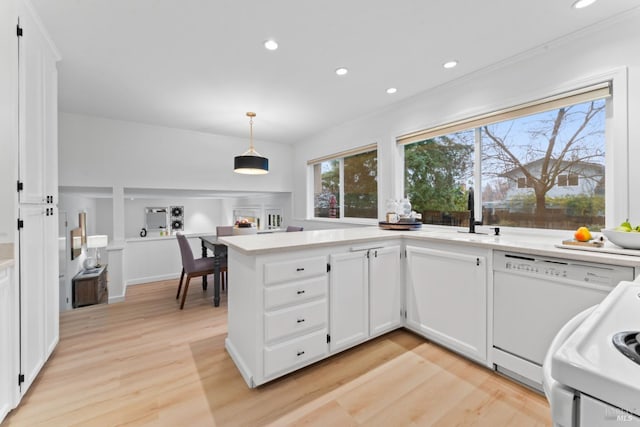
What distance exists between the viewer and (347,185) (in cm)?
408

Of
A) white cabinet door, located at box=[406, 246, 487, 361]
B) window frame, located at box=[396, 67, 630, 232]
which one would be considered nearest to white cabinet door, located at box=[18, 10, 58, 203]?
white cabinet door, located at box=[406, 246, 487, 361]

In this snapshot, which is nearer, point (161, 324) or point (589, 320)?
point (589, 320)

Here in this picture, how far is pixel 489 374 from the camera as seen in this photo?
180cm

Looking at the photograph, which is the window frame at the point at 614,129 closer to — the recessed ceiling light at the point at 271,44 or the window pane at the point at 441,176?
the window pane at the point at 441,176

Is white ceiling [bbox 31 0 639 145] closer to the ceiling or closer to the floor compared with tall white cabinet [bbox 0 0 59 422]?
closer to the ceiling

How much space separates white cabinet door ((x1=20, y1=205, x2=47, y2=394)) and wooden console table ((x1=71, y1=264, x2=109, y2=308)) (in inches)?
120

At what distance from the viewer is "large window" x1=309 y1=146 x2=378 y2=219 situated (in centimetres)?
363

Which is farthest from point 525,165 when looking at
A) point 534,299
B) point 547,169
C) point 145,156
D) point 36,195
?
point 145,156

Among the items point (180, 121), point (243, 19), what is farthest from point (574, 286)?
point (180, 121)

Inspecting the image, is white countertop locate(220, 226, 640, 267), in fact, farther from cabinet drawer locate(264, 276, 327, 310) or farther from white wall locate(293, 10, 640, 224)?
white wall locate(293, 10, 640, 224)

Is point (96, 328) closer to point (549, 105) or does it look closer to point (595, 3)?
point (549, 105)

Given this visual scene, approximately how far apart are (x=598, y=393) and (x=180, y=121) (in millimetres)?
4285

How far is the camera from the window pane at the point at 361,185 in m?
3.59

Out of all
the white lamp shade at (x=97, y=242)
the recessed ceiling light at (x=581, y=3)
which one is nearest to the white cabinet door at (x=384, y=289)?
the recessed ceiling light at (x=581, y=3)
